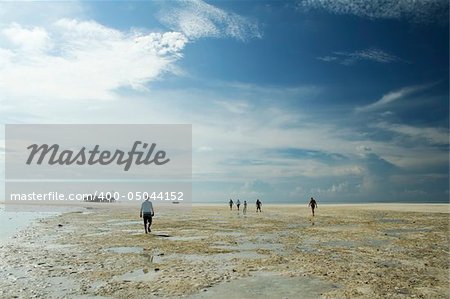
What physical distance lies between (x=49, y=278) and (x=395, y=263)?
12.9 metres

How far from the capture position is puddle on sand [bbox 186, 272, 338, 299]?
10.2 m

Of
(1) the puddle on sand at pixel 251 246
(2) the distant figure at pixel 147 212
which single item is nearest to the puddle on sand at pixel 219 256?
(1) the puddle on sand at pixel 251 246

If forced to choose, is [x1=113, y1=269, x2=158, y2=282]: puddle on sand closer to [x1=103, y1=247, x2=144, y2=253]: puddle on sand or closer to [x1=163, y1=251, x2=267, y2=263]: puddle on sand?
[x1=163, y1=251, x2=267, y2=263]: puddle on sand

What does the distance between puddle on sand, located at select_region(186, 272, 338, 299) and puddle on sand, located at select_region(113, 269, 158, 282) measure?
100 inches

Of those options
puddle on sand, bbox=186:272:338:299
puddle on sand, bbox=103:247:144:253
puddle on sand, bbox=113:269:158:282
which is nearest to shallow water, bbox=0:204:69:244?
puddle on sand, bbox=103:247:144:253

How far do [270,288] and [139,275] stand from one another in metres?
4.56

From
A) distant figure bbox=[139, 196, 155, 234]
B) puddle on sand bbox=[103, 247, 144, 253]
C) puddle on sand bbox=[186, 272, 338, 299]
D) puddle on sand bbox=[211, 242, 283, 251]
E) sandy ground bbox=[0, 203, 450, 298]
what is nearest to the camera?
puddle on sand bbox=[186, 272, 338, 299]

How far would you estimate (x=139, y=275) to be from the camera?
12.5 m

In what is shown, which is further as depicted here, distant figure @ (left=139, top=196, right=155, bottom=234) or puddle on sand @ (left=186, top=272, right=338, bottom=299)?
distant figure @ (left=139, top=196, right=155, bottom=234)

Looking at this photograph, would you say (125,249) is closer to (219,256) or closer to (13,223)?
(219,256)

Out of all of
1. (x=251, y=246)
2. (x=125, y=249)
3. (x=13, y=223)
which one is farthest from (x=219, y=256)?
(x=13, y=223)

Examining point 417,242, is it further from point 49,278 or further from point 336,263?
point 49,278

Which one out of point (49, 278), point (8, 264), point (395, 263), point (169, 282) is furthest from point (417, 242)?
point (8, 264)

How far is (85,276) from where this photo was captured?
1241 centimetres
